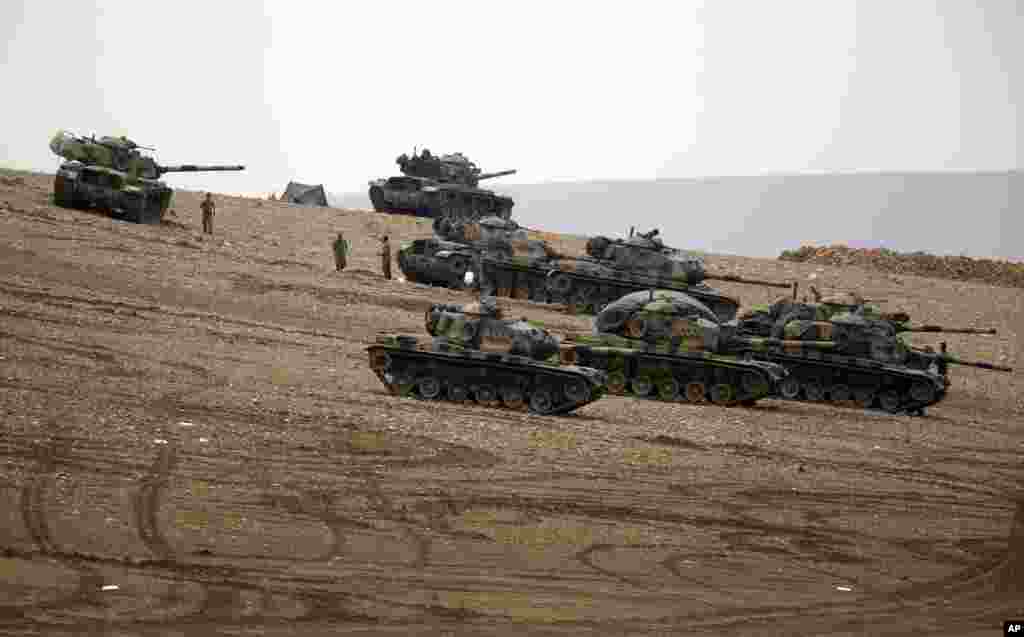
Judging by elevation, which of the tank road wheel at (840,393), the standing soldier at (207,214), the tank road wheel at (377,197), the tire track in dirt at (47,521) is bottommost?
the tire track in dirt at (47,521)

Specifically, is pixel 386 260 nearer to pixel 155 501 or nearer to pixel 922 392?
pixel 922 392

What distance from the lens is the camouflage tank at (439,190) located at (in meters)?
53.1

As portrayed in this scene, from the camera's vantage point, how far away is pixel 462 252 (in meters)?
40.4

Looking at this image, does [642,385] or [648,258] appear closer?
[642,385]

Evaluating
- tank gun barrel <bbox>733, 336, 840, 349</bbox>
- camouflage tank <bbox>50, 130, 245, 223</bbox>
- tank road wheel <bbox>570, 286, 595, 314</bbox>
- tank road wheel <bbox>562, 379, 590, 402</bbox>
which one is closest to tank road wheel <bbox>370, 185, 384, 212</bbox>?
camouflage tank <bbox>50, 130, 245, 223</bbox>

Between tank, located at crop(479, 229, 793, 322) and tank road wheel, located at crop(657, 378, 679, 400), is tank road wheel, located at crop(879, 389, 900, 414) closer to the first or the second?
tank road wheel, located at crop(657, 378, 679, 400)

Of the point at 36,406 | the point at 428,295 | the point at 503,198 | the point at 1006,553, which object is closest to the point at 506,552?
the point at 1006,553

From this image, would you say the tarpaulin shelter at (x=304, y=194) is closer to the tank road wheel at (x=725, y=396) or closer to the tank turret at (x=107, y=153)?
the tank turret at (x=107, y=153)

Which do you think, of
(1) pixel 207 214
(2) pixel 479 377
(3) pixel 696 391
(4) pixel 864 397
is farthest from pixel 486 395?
(1) pixel 207 214

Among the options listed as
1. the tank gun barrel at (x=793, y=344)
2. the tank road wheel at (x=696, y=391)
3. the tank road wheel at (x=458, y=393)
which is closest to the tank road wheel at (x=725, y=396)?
the tank road wheel at (x=696, y=391)

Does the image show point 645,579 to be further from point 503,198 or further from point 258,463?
point 503,198

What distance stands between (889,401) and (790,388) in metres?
1.82

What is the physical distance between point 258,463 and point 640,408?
33.3ft

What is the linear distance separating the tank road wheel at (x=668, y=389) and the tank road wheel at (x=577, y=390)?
441 cm
